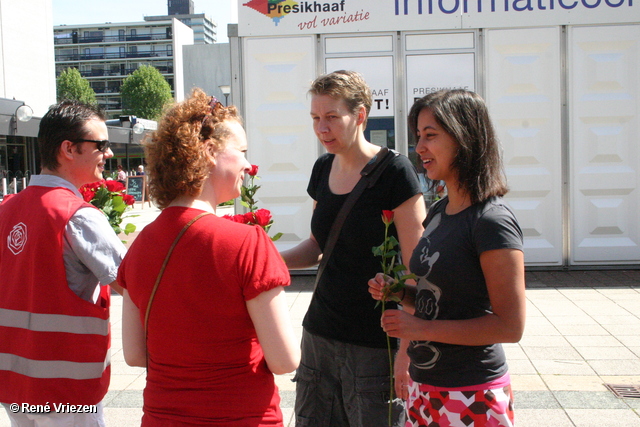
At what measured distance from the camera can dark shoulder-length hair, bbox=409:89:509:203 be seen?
1.96 metres

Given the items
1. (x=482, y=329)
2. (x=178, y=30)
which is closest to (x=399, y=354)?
(x=482, y=329)

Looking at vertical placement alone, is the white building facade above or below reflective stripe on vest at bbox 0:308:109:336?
above

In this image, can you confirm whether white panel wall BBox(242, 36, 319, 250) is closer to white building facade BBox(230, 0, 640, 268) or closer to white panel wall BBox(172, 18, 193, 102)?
white building facade BBox(230, 0, 640, 268)

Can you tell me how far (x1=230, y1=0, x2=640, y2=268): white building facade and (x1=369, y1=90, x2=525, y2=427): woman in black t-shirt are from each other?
18.0ft

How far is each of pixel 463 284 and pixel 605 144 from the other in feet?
20.6

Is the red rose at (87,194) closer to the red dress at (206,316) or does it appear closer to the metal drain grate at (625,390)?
the red dress at (206,316)

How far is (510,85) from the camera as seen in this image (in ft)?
24.0

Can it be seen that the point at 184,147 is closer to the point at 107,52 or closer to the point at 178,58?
the point at 178,58

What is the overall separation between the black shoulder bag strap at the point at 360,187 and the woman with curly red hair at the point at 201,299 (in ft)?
2.47

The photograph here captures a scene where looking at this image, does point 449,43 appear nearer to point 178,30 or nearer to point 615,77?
point 615,77

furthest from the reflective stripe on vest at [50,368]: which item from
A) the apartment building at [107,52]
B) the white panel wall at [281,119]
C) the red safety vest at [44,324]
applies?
the apartment building at [107,52]

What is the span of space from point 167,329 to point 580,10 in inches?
279

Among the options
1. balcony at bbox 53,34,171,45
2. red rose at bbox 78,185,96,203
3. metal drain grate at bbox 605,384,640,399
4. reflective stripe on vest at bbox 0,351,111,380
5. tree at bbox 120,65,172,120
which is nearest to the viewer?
reflective stripe on vest at bbox 0,351,111,380

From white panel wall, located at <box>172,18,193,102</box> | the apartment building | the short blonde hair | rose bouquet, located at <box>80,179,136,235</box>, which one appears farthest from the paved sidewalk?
the apartment building
